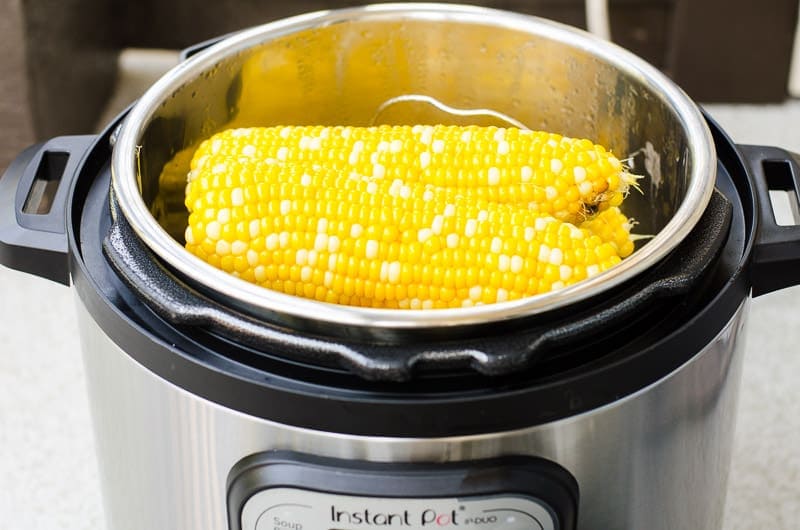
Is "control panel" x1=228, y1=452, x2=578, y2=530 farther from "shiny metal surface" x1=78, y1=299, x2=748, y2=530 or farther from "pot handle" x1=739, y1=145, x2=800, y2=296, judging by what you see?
"pot handle" x1=739, y1=145, x2=800, y2=296

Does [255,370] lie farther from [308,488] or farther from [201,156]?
[201,156]

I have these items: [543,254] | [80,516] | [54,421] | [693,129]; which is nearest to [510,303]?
[543,254]

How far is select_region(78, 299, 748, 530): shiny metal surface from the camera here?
662mm

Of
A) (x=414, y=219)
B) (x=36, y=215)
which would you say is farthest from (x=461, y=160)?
(x=36, y=215)

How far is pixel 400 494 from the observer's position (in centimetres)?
65

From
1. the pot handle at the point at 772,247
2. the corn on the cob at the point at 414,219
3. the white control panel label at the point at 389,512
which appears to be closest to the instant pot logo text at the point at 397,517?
the white control panel label at the point at 389,512

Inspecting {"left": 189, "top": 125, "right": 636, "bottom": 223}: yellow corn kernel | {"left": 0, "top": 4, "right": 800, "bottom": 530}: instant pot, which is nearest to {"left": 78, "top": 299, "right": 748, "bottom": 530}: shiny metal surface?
{"left": 0, "top": 4, "right": 800, "bottom": 530}: instant pot

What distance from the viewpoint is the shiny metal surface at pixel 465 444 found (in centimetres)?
66

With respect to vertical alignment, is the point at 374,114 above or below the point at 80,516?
above

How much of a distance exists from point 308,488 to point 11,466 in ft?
2.63

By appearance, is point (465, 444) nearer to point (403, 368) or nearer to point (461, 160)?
point (403, 368)

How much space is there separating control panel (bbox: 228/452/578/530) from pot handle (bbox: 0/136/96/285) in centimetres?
22

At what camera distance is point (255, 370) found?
66 cm

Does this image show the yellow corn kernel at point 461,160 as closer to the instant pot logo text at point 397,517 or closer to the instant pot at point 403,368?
the instant pot at point 403,368
